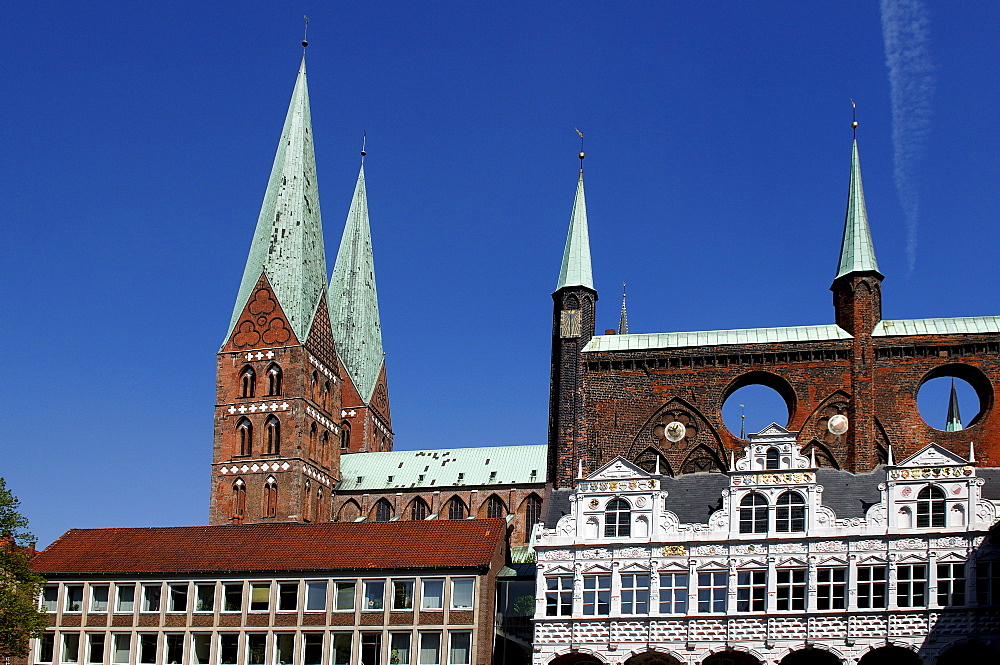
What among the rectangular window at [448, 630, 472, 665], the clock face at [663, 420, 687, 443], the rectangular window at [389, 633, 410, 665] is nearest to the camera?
the rectangular window at [448, 630, 472, 665]

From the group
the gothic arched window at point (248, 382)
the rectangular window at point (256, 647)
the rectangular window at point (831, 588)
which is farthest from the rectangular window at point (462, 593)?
the gothic arched window at point (248, 382)

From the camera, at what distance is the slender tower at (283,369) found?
78000mm

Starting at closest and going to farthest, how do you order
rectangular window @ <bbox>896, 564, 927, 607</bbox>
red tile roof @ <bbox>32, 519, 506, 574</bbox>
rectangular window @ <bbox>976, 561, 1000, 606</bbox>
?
1. rectangular window @ <bbox>976, 561, 1000, 606</bbox>
2. rectangular window @ <bbox>896, 564, 927, 607</bbox>
3. red tile roof @ <bbox>32, 519, 506, 574</bbox>

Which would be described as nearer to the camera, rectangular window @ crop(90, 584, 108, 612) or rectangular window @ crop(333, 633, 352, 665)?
rectangular window @ crop(333, 633, 352, 665)

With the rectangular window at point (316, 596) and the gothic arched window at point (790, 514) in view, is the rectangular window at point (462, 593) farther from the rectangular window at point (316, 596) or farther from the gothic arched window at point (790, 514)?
the gothic arched window at point (790, 514)

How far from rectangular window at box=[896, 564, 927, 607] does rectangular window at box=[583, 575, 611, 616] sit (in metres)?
8.71

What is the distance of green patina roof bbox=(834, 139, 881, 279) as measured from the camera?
183 feet

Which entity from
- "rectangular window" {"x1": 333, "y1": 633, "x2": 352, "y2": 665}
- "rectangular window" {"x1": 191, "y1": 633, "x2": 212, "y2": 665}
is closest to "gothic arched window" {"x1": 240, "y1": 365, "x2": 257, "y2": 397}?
"rectangular window" {"x1": 191, "y1": 633, "x2": 212, "y2": 665}

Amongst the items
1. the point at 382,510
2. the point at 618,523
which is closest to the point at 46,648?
the point at 618,523

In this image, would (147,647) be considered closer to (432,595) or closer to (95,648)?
(95,648)

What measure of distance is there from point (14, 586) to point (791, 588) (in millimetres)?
25492

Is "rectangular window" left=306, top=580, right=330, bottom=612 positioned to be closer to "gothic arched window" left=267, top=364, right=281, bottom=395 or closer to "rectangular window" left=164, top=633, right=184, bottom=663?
"rectangular window" left=164, top=633, right=184, bottom=663

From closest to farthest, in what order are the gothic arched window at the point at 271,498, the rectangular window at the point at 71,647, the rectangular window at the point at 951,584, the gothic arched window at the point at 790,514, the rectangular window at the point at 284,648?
the rectangular window at the point at 951,584, the gothic arched window at the point at 790,514, the rectangular window at the point at 284,648, the rectangular window at the point at 71,647, the gothic arched window at the point at 271,498

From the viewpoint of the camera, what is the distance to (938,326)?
2151 inches
